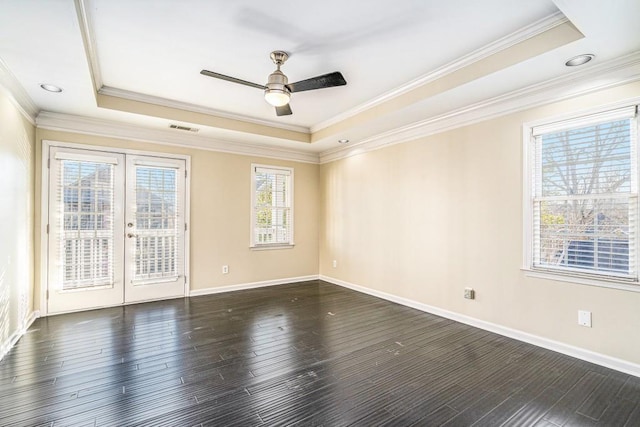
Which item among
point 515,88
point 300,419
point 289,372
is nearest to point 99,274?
point 289,372

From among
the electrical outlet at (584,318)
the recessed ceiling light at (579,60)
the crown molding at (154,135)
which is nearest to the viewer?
the recessed ceiling light at (579,60)

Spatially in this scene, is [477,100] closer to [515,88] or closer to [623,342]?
→ [515,88]

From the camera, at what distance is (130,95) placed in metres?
3.87

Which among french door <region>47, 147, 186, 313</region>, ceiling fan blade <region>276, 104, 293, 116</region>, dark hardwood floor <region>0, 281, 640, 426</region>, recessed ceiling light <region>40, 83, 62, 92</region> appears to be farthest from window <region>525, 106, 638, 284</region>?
recessed ceiling light <region>40, 83, 62, 92</region>

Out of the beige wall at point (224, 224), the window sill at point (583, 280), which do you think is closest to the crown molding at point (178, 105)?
the beige wall at point (224, 224)

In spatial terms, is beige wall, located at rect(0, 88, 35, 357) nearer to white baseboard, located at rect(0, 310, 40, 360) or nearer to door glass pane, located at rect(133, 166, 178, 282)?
white baseboard, located at rect(0, 310, 40, 360)

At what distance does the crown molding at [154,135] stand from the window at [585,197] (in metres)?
3.95

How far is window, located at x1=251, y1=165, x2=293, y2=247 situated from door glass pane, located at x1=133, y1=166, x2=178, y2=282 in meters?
1.31

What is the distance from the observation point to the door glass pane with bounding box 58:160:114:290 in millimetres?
4125

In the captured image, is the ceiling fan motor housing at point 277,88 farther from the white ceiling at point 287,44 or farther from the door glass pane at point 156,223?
the door glass pane at point 156,223

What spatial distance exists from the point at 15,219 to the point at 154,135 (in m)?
2.02

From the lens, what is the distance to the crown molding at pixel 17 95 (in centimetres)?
279

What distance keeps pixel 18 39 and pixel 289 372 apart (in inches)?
127

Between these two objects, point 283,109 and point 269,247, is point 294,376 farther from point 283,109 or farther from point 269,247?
point 269,247
